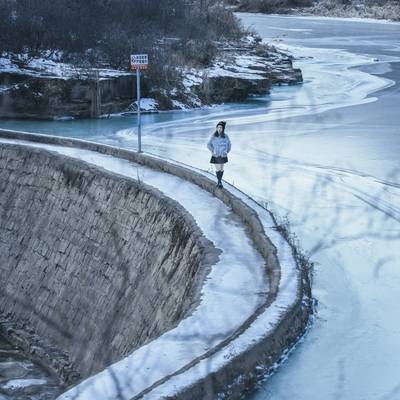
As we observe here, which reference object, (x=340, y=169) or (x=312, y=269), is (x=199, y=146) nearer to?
(x=340, y=169)

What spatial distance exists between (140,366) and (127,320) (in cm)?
443

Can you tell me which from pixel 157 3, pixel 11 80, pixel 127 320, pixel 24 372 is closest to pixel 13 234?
pixel 24 372

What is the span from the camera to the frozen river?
9.21 m

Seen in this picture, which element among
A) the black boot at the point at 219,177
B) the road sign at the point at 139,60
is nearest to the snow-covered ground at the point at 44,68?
the road sign at the point at 139,60

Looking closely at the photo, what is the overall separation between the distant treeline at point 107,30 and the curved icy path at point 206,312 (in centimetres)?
2209

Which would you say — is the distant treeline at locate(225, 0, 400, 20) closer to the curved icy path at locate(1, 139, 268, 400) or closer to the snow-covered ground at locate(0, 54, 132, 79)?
the snow-covered ground at locate(0, 54, 132, 79)

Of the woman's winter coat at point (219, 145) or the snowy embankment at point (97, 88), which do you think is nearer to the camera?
the woman's winter coat at point (219, 145)

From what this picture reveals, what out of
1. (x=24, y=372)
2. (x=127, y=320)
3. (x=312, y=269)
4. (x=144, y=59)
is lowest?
(x=24, y=372)

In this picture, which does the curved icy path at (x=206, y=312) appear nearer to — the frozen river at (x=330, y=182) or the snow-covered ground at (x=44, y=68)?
the frozen river at (x=330, y=182)

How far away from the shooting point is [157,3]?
43062mm

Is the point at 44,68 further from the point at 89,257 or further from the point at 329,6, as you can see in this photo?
the point at 329,6

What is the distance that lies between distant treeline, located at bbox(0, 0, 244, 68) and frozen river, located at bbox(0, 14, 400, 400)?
5144 mm

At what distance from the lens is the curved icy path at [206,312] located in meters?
7.81

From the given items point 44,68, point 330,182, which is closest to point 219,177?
point 330,182
